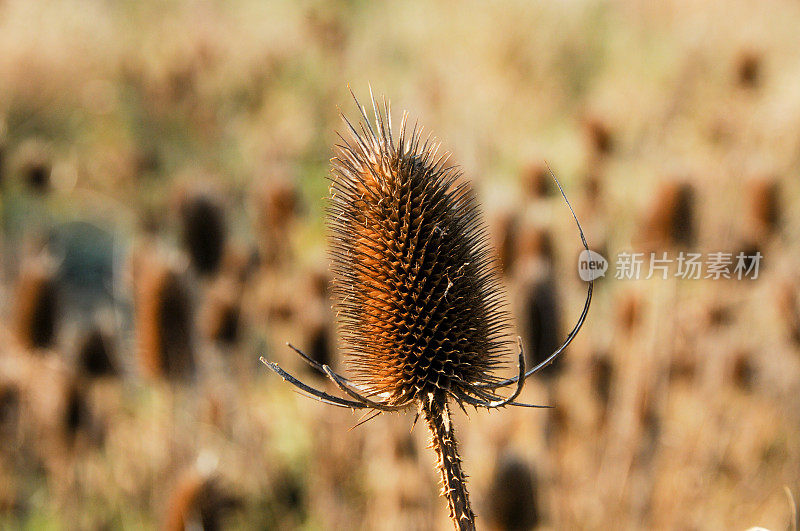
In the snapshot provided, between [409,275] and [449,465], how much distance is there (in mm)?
484

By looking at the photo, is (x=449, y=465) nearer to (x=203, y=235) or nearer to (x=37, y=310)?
(x=203, y=235)

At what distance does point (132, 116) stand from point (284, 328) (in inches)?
312

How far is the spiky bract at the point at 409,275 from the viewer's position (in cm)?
177

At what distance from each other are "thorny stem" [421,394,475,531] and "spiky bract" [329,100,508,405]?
0.15 ft

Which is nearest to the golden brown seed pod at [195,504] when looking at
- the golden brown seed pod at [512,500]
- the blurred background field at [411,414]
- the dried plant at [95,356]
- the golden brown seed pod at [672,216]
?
the blurred background field at [411,414]

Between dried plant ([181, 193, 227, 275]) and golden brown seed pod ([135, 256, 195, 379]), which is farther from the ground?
dried plant ([181, 193, 227, 275])

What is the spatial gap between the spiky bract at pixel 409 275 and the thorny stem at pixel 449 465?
45 mm

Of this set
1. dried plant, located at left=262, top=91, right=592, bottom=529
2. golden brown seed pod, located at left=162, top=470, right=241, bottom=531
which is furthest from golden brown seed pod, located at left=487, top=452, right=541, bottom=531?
dried plant, located at left=262, top=91, right=592, bottom=529

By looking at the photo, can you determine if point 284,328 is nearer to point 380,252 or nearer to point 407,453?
point 407,453

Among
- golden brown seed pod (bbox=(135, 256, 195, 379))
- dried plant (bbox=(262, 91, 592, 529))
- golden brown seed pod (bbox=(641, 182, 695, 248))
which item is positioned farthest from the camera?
golden brown seed pod (bbox=(641, 182, 695, 248))

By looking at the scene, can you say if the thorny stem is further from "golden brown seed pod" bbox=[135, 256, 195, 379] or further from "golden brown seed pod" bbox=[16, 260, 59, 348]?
"golden brown seed pod" bbox=[16, 260, 59, 348]

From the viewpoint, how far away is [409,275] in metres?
1.81

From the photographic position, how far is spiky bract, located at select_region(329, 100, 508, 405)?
1.77 meters

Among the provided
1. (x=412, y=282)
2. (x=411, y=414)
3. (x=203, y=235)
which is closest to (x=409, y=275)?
(x=412, y=282)
